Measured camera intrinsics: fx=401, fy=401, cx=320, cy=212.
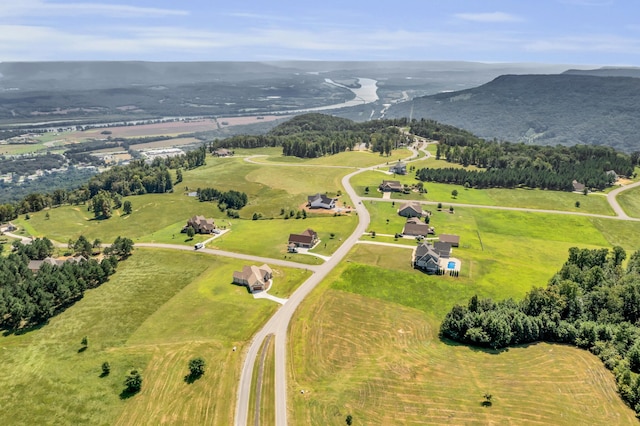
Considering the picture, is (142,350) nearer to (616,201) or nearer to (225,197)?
(225,197)

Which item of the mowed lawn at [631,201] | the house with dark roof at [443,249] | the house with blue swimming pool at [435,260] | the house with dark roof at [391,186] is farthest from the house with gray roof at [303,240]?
the mowed lawn at [631,201]

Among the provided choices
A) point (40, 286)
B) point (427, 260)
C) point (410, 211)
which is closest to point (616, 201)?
point (410, 211)

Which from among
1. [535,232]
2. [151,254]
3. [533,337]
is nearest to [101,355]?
[151,254]

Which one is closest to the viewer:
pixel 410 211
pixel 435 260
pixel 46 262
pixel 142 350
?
pixel 142 350

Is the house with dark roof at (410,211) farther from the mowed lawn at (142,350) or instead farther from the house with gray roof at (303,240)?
the mowed lawn at (142,350)

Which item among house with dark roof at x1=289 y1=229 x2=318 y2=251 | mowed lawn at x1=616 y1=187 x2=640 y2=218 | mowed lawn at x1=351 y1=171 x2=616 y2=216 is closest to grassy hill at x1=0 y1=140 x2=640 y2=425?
→ house with dark roof at x1=289 y1=229 x2=318 y2=251

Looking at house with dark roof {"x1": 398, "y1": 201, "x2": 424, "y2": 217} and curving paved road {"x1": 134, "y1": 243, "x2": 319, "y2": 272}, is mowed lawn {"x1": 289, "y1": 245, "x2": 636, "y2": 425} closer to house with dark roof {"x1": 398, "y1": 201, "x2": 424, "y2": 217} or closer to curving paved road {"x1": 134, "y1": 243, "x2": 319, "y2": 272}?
curving paved road {"x1": 134, "y1": 243, "x2": 319, "y2": 272}

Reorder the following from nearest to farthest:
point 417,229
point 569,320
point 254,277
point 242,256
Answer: point 569,320 < point 254,277 < point 242,256 < point 417,229
